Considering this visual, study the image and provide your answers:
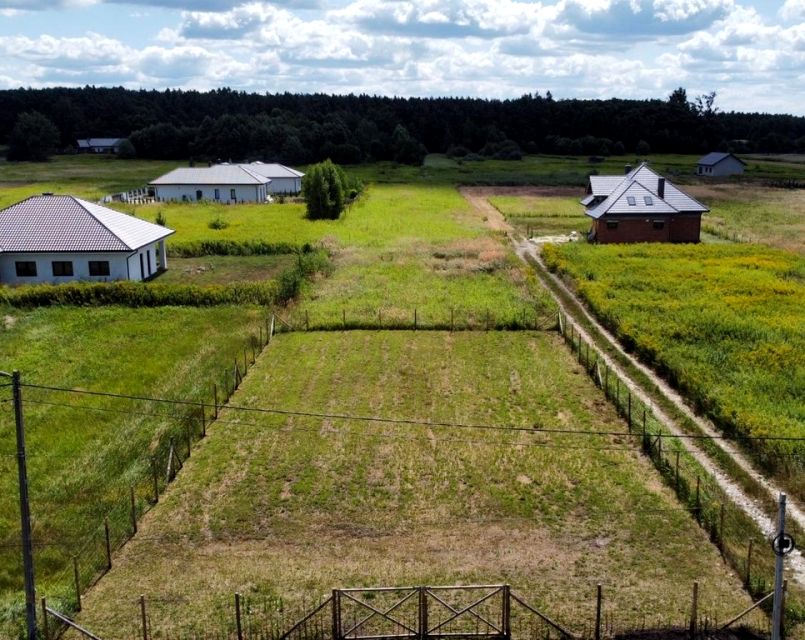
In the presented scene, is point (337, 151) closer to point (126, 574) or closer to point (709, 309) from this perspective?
point (709, 309)

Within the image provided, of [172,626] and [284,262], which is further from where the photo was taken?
[284,262]

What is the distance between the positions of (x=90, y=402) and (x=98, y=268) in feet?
60.1

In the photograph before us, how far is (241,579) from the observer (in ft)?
51.2

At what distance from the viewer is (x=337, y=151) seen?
119 metres

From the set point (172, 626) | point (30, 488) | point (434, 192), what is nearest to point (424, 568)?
point (172, 626)

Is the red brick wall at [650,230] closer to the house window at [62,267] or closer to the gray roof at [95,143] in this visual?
the house window at [62,267]

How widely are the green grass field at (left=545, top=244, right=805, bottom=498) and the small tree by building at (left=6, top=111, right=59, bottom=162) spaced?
104 metres

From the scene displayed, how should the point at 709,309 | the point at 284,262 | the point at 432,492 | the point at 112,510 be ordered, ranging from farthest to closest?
the point at 284,262 → the point at 709,309 → the point at 432,492 → the point at 112,510

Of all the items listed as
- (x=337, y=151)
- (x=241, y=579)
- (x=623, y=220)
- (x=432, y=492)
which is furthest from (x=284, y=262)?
(x=337, y=151)

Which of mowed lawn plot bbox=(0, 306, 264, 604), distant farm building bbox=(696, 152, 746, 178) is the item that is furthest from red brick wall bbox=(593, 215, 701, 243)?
distant farm building bbox=(696, 152, 746, 178)

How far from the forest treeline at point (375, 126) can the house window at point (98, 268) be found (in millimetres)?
77364

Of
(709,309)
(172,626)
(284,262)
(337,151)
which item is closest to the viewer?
(172,626)

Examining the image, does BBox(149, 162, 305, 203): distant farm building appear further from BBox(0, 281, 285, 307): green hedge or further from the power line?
the power line

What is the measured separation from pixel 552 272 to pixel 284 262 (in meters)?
15.5
